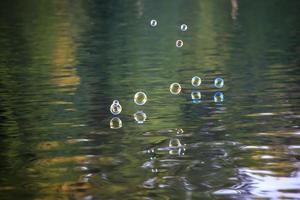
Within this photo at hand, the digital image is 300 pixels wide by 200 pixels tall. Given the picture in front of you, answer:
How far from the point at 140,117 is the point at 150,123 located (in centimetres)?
70

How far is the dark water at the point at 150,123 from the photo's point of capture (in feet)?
28.8

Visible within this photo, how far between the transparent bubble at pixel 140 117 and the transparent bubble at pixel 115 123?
1.11ft

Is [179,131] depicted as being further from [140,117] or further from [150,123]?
[140,117]

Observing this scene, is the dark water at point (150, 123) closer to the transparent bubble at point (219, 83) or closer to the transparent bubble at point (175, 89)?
the transparent bubble at point (219, 83)

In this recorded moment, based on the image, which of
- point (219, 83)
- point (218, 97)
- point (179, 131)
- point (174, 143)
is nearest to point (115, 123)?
point (179, 131)

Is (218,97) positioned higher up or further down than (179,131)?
higher up

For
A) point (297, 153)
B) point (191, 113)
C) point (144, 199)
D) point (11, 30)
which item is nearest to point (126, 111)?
point (191, 113)

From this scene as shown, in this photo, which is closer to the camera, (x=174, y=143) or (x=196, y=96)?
(x=174, y=143)

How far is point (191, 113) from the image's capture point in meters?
13.8

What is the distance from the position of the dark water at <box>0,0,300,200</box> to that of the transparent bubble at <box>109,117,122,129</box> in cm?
14

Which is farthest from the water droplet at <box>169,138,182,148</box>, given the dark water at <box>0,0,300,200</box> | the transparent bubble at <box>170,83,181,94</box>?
the transparent bubble at <box>170,83,181,94</box>

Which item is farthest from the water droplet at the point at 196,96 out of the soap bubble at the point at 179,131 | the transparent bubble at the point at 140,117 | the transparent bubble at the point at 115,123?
the soap bubble at the point at 179,131

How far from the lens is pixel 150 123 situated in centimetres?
1288

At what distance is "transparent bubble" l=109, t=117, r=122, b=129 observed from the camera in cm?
1274
